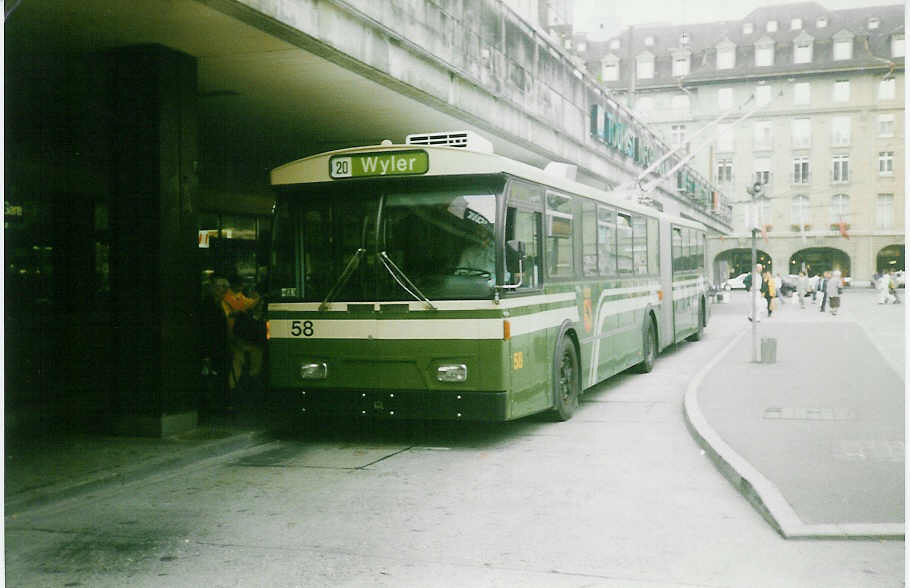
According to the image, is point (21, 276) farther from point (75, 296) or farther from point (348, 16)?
point (348, 16)

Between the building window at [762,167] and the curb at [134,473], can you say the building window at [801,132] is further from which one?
the curb at [134,473]

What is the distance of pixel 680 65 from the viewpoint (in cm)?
2795

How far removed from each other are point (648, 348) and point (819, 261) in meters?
26.2

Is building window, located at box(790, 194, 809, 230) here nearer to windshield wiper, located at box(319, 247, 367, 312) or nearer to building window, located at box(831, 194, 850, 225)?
building window, located at box(831, 194, 850, 225)

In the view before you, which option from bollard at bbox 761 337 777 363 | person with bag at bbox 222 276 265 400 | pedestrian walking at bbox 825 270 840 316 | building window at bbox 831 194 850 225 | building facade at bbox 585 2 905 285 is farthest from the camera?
pedestrian walking at bbox 825 270 840 316

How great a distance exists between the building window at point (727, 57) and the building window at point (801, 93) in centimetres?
187

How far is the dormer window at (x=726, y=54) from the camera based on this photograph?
20.4 metres

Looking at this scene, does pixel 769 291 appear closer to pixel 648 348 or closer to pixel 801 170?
pixel 801 170

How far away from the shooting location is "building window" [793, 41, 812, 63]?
63.0ft

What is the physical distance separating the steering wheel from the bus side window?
20 cm

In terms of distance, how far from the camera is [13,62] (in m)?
10.1

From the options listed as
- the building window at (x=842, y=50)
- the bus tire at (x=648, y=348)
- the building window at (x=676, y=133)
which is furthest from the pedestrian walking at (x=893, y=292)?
the building window at (x=842, y=50)

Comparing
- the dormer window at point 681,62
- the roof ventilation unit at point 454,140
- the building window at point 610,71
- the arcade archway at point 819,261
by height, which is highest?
the building window at point 610,71

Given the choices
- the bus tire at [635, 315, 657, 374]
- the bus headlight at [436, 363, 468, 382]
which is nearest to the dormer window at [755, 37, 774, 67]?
the bus tire at [635, 315, 657, 374]
